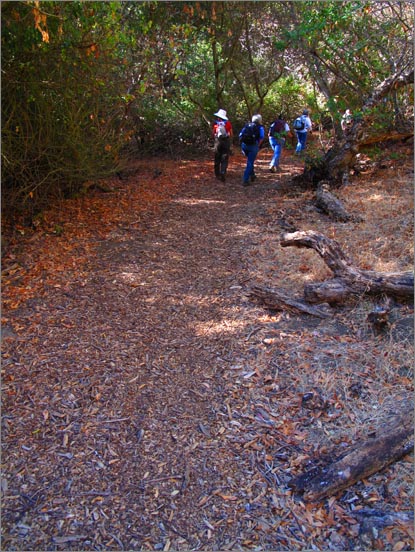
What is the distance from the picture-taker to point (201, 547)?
2.65 m

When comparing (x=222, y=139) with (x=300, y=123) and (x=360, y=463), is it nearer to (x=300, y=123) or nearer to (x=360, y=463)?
(x=300, y=123)

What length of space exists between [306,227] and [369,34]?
15.4 ft

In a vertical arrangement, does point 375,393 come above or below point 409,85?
below

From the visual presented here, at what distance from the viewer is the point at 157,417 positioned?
3.56 metres

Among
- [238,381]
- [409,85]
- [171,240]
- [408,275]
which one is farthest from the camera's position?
[409,85]

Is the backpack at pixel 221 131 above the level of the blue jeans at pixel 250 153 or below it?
above

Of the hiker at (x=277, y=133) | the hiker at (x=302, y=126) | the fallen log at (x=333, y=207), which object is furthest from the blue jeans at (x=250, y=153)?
the hiker at (x=302, y=126)

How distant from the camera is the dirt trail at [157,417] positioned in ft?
9.02

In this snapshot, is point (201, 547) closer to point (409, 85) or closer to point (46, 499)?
point (46, 499)

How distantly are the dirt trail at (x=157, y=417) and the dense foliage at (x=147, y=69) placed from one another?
2155 millimetres

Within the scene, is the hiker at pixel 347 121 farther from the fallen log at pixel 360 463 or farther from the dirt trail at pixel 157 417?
the fallen log at pixel 360 463

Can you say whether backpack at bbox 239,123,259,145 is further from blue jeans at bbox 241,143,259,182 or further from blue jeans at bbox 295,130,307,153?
blue jeans at bbox 295,130,307,153

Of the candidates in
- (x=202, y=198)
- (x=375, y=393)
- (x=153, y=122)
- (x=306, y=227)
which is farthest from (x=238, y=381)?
(x=153, y=122)

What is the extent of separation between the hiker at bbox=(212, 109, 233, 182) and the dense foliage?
136cm
